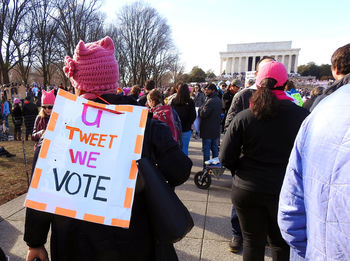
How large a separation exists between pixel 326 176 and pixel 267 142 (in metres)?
1.11

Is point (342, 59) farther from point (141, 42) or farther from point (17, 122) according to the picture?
point (141, 42)

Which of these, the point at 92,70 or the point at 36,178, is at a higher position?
the point at 92,70

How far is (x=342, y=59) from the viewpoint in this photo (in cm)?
242

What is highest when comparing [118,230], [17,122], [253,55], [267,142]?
[253,55]

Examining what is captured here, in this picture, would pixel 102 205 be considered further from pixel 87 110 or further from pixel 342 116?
pixel 342 116

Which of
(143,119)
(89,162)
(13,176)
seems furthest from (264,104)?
(13,176)

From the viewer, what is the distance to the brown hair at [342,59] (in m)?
2.38

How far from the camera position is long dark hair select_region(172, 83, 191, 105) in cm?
517

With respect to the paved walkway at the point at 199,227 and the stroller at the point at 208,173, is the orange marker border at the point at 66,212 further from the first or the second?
the stroller at the point at 208,173

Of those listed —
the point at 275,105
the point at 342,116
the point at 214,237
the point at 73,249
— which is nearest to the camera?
the point at 342,116

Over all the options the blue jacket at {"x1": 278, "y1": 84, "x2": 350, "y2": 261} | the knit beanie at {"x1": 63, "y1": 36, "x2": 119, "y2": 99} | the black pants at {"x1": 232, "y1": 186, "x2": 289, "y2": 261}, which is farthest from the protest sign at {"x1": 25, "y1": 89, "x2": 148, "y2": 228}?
the black pants at {"x1": 232, "y1": 186, "x2": 289, "y2": 261}

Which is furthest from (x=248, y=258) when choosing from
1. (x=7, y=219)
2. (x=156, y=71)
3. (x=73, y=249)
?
(x=156, y=71)

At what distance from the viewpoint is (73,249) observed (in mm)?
1285

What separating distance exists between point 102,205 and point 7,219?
3.43 meters
